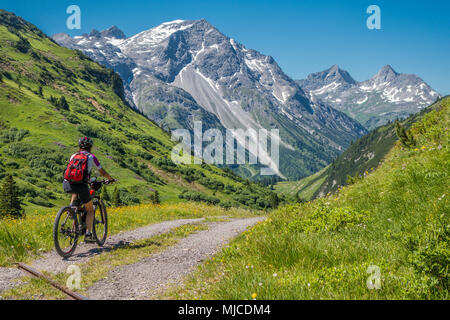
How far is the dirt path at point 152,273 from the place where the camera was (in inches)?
254

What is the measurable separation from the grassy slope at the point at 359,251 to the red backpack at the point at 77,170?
16.2 ft

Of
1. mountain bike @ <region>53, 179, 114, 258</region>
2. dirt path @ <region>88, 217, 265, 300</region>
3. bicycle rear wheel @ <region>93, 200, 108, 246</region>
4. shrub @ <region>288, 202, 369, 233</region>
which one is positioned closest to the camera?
dirt path @ <region>88, 217, 265, 300</region>

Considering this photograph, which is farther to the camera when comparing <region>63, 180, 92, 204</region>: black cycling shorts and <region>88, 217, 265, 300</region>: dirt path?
<region>63, 180, 92, 204</region>: black cycling shorts

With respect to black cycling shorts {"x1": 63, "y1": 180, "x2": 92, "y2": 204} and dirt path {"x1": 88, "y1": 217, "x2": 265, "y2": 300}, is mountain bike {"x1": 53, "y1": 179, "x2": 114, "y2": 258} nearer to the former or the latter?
black cycling shorts {"x1": 63, "y1": 180, "x2": 92, "y2": 204}

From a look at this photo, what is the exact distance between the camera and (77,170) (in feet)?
31.6

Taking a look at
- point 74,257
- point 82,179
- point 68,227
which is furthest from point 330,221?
point 68,227

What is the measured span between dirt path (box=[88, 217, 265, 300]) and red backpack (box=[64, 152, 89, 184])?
10.4ft

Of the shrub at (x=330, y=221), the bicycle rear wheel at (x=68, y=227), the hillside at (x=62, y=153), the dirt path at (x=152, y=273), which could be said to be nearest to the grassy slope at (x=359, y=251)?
the shrub at (x=330, y=221)

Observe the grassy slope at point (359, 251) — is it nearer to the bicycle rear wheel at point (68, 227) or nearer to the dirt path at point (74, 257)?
the dirt path at point (74, 257)

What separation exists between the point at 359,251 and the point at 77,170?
320 inches

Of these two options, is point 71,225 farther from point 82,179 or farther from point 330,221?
point 330,221

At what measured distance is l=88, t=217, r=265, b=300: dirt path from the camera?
644 centimetres

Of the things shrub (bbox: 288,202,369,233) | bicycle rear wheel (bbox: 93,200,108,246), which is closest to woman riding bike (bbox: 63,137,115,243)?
bicycle rear wheel (bbox: 93,200,108,246)
